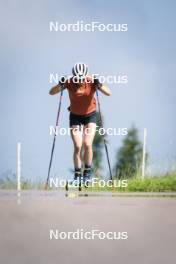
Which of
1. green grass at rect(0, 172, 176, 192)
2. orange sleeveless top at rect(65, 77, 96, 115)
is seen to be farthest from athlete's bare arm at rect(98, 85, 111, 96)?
green grass at rect(0, 172, 176, 192)

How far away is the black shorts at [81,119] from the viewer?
2.28 m

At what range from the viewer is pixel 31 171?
2.24 meters

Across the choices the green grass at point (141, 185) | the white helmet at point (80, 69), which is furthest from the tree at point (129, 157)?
the white helmet at point (80, 69)

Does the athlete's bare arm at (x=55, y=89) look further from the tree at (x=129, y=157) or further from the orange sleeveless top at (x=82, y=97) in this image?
the tree at (x=129, y=157)

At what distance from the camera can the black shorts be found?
7.47ft

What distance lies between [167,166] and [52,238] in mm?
348

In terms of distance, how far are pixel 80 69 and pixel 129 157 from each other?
251 millimetres

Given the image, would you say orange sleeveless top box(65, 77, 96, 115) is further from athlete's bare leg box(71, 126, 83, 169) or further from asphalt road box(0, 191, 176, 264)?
asphalt road box(0, 191, 176, 264)

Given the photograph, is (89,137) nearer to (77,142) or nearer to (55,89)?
(77,142)

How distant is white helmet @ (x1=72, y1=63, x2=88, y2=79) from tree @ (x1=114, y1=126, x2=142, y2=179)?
18 cm
